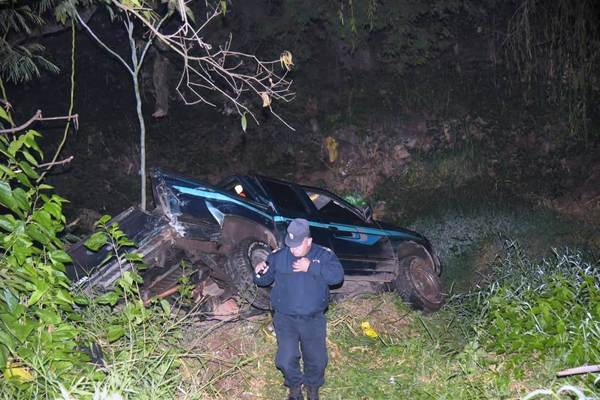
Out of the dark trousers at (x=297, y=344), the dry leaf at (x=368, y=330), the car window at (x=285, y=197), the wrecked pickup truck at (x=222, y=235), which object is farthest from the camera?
the car window at (x=285, y=197)

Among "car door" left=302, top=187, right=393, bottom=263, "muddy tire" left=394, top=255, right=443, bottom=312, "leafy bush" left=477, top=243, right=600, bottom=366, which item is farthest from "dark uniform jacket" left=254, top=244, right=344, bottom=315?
"muddy tire" left=394, top=255, right=443, bottom=312

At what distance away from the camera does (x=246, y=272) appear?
20.7 feet

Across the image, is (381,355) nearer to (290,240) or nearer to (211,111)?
(290,240)

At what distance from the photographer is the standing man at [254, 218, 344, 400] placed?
5.04 metres

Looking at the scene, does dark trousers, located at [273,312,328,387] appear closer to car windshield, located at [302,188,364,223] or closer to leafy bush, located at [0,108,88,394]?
leafy bush, located at [0,108,88,394]

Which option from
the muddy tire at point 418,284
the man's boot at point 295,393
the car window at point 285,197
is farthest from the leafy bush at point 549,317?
the car window at point 285,197

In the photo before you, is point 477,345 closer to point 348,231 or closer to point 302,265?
point 302,265

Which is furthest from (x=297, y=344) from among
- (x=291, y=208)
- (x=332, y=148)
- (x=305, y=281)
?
(x=332, y=148)

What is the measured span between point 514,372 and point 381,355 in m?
1.50

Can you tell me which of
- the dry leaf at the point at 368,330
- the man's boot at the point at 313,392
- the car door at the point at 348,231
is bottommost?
the dry leaf at the point at 368,330

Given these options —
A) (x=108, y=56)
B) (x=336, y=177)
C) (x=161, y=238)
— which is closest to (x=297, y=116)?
(x=336, y=177)

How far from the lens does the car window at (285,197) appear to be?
280 inches

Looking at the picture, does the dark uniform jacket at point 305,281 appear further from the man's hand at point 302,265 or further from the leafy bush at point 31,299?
the leafy bush at point 31,299

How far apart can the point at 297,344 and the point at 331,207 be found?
9.87 ft
